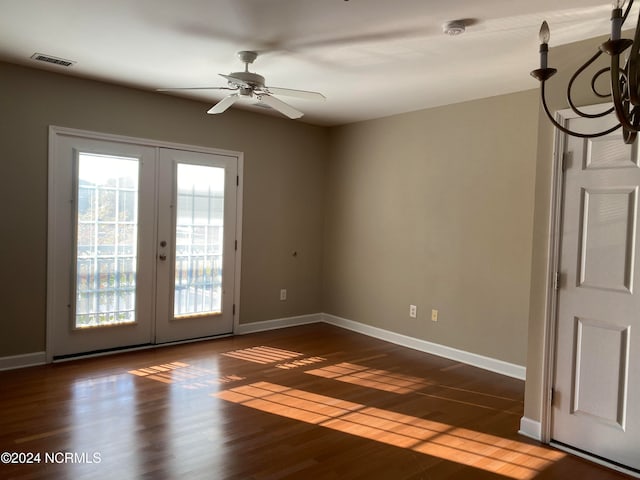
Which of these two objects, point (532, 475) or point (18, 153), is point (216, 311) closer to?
point (18, 153)

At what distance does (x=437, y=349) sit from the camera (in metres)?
4.63

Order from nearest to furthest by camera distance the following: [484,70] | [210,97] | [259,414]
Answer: [259,414] < [484,70] < [210,97]

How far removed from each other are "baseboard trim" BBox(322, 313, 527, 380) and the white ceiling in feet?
8.06

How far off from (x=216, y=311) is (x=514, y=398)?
310 centimetres

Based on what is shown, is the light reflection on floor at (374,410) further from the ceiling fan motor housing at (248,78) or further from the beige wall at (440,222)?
the ceiling fan motor housing at (248,78)

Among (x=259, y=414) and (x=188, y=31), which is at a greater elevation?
(x=188, y=31)

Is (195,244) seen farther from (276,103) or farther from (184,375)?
(276,103)

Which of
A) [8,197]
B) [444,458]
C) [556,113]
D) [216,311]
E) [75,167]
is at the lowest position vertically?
[444,458]

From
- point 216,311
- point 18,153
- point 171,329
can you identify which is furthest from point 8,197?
point 216,311

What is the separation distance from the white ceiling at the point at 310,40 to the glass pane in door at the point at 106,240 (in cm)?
83

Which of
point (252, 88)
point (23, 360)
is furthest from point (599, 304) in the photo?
point (23, 360)

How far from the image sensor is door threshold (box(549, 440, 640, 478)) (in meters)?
2.50

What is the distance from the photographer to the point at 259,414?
3086 mm

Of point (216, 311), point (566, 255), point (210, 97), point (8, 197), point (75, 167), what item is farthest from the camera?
point (216, 311)
